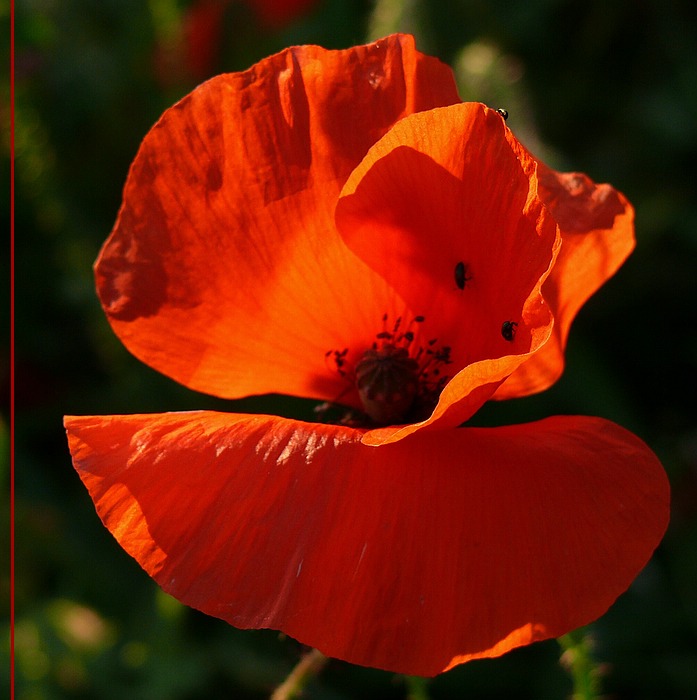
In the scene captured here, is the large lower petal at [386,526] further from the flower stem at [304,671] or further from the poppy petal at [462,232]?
the flower stem at [304,671]

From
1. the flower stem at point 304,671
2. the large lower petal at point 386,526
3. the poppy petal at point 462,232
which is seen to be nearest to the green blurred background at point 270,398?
the flower stem at point 304,671

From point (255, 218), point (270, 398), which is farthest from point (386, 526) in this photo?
point (270, 398)

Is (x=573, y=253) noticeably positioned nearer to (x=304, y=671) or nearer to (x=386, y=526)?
(x=386, y=526)

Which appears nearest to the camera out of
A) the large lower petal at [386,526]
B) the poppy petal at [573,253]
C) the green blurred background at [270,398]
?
the large lower petal at [386,526]

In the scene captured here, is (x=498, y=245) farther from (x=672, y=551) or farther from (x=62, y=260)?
(x=62, y=260)

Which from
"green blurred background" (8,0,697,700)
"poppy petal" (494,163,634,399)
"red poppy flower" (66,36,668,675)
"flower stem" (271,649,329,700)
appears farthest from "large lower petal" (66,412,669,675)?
"green blurred background" (8,0,697,700)

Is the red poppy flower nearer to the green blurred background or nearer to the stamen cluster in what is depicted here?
the stamen cluster
